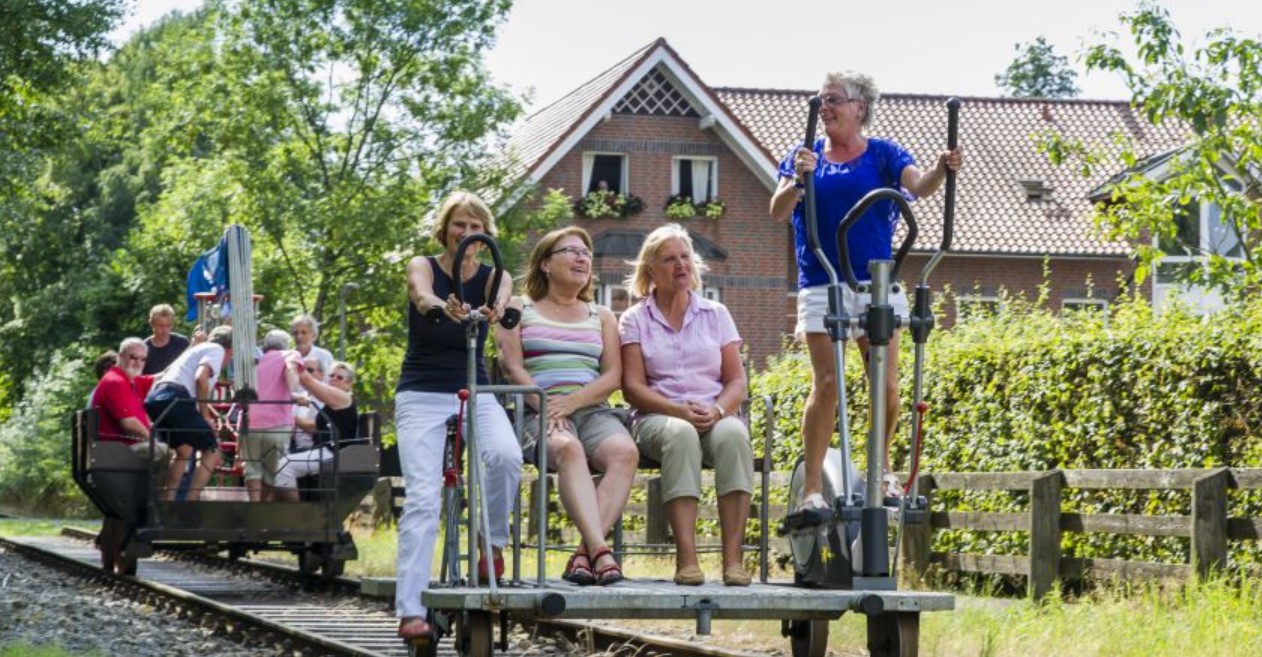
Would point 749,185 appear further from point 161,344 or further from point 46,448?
point 161,344

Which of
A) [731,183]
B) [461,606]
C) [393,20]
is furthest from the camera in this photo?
[731,183]

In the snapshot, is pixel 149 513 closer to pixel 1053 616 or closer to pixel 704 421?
pixel 1053 616

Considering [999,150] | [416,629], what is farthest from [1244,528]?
[999,150]

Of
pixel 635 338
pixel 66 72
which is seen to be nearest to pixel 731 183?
pixel 66 72

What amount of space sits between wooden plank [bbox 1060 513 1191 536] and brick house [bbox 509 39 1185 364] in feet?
101

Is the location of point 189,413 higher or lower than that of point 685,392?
higher

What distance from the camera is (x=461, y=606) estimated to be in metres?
7.50

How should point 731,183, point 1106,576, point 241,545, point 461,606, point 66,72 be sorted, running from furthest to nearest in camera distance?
1. point 731,183
2. point 66,72
3. point 241,545
4. point 1106,576
5. point 461,606

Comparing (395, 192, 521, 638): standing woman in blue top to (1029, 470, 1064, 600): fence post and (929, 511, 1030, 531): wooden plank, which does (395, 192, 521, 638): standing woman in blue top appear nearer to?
(1029, 470, 1064, 600): fence post

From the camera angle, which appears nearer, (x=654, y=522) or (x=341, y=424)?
(x=341, y=424)

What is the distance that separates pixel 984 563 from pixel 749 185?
109 ft

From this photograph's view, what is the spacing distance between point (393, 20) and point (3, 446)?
1498 centimetres

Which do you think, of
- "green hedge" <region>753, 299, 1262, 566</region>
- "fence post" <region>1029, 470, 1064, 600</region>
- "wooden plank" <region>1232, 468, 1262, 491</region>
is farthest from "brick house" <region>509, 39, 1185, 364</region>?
"wooden plank" <region>1232, 468, 1262, 491</region>

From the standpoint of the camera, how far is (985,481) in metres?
14.4
